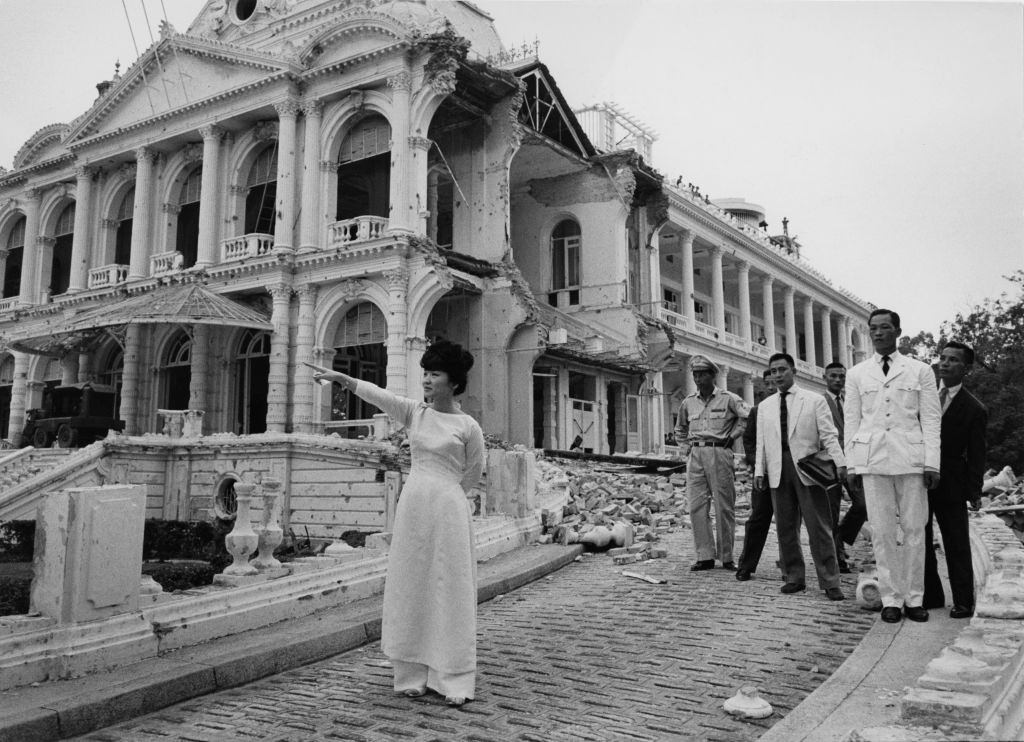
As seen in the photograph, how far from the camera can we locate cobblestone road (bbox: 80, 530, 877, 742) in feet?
12.7

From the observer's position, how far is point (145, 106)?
24.4 meters

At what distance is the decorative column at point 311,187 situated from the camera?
2092 centimetres

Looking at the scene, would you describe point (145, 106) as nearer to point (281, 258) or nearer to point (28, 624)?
point (281, 258)

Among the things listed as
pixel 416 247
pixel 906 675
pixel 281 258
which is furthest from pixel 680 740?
pixel 281 258

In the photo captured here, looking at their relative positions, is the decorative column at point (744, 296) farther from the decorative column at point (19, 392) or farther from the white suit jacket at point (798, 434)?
the white suit jacket at point (798, 434)

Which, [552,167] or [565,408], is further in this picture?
[552,167]

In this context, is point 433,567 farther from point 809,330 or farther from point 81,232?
point 809,330

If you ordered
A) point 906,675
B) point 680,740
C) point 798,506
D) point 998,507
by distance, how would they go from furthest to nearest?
point 998,507 < point 798,506 < point 906,675 < point 680,740

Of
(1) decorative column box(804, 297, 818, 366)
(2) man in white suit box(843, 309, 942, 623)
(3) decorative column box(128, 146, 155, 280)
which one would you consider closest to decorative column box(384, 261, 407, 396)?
(3) decorative column box(128, 146, 155, 280)

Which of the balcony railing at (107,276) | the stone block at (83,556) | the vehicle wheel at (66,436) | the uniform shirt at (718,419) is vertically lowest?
the stone block at (83,556)

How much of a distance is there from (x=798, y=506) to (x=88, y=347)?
2390 centimetres

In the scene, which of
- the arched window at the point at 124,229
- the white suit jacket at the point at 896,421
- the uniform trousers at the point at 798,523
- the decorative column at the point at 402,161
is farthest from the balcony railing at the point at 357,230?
the white suit jacket at the point at 896,421

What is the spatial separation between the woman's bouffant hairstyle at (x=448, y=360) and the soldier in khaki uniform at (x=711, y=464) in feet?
11.5

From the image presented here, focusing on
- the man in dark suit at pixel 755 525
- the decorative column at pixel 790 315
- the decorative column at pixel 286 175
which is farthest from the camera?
the decorative column at pixel 790 315
